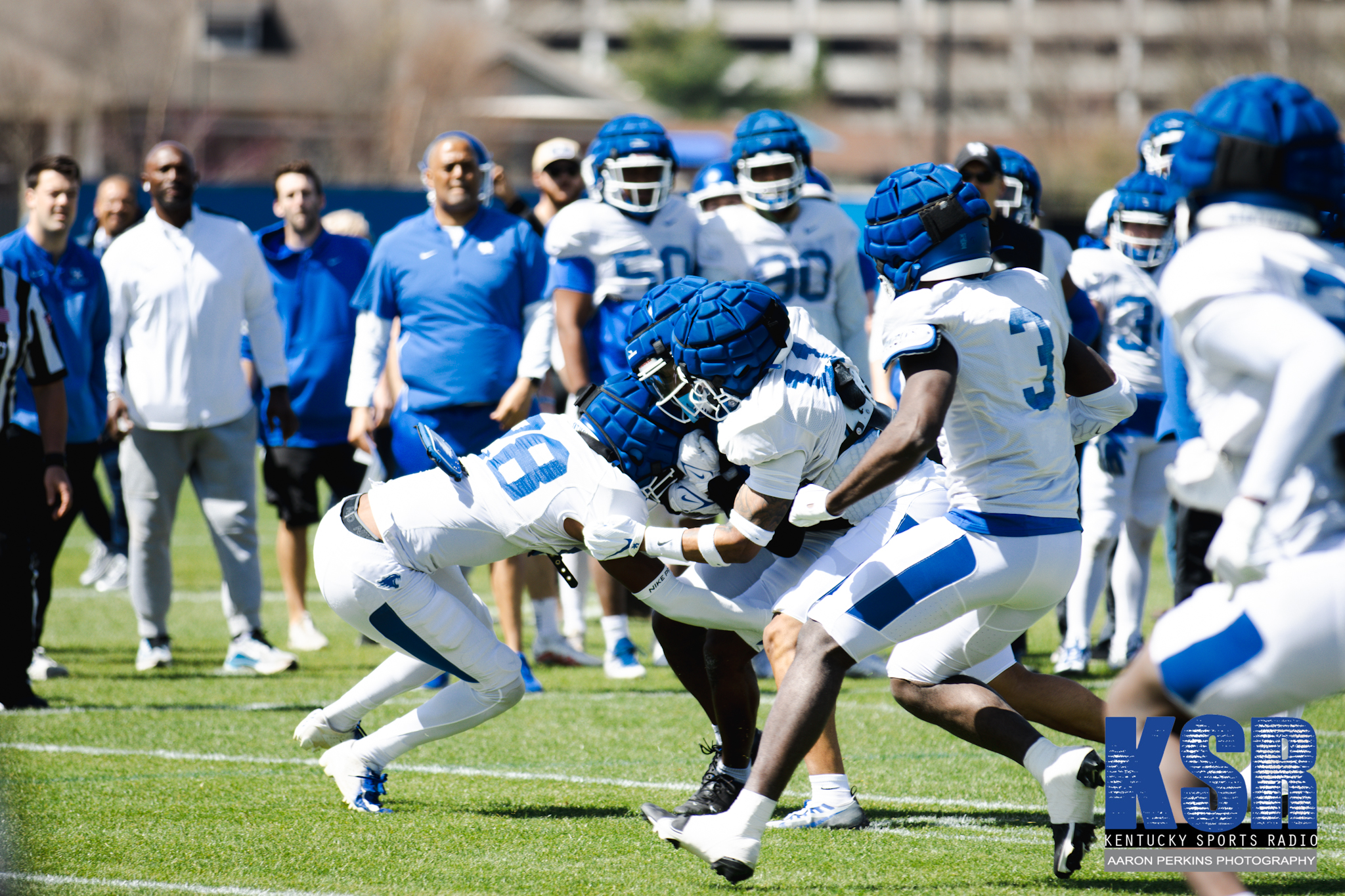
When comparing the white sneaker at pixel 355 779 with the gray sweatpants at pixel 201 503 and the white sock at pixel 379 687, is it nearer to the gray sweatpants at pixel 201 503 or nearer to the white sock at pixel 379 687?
the white sock at pixel 379 687

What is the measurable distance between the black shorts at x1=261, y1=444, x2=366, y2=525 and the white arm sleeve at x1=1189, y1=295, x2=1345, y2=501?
6.03m

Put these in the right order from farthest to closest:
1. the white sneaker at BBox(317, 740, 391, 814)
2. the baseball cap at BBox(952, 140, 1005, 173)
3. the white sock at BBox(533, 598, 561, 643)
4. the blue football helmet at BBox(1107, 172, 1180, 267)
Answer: the white sock at BBox(533, 598, 561, 643) → the blue football helmet at BBox(1107, 172, 1180, 267) → the baseball cap at BBox(952, 140, 1005, 173) → the white sneaker at BBox(317, 740, 391, 814)

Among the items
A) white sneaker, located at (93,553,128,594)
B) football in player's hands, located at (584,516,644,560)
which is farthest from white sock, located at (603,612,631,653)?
white sneaker, located at (93,553,128,594)

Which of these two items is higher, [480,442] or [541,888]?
[480,442]

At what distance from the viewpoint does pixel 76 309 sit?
7531 mm

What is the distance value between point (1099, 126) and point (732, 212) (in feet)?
160

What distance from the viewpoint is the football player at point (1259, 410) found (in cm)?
299

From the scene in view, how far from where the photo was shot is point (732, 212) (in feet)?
24.2

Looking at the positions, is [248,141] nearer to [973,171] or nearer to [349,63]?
[349,63]

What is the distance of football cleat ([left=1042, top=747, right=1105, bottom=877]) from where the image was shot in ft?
13.4

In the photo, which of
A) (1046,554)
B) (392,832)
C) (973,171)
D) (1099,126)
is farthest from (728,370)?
(1099,126)

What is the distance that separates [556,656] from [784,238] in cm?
238

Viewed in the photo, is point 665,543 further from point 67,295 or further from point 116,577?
point 116,577

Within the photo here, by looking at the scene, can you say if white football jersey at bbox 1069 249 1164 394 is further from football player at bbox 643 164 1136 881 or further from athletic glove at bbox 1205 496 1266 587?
athletic glove at bbox 1205 496 1266 587
